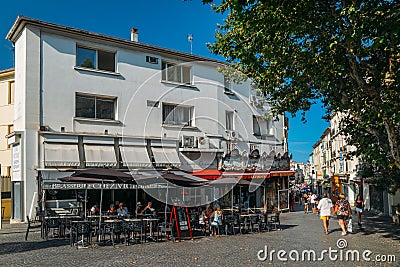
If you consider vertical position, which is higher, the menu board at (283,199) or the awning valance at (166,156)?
the awning valance at (166,156)

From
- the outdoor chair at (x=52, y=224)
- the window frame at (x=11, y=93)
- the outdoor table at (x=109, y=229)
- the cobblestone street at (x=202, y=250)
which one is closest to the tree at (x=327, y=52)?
the cobblestone street at (x=202, y=250)

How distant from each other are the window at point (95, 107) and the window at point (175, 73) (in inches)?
163

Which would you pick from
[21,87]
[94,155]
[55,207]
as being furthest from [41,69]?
[55,207]

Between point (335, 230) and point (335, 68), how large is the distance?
8474mm

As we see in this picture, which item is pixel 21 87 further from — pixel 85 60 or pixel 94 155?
pixel 94 155

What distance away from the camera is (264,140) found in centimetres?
3238

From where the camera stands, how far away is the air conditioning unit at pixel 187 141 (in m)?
26.9

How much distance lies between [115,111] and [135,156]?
2879mm

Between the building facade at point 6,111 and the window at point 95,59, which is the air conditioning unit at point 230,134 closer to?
the window at point 95,59

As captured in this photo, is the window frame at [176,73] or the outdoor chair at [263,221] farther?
the window frame at [176,73]

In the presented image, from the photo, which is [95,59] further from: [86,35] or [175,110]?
[175,110]

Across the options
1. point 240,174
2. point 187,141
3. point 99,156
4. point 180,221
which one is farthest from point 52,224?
point 240,174

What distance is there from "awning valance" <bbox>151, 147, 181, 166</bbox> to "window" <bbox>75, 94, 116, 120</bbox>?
333cm

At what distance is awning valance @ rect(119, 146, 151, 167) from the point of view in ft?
78.2
